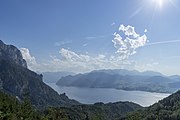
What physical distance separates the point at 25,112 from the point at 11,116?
71.2 ft

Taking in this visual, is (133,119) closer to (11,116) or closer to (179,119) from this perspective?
(11,116)

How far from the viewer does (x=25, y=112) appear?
348 ft

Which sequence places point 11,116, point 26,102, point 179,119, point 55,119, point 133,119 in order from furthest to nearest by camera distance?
point 179,119
point 26,102
point 11,116
point 55,119
point 133,119

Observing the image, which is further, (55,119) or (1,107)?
(1,107)

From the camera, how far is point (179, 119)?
198m

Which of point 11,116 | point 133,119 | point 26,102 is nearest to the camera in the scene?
point 133,119

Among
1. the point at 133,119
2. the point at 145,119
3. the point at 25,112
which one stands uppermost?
the point at 145,119

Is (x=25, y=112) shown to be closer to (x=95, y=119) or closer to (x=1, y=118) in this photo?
(x=1, y=118)

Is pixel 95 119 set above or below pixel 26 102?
below

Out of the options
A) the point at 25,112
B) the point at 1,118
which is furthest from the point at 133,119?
the point at 25,112

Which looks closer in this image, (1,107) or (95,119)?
(95,119)

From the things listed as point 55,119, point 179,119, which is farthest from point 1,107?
point 179,119

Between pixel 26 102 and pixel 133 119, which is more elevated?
pixel 26 102

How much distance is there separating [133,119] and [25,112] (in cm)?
5568
